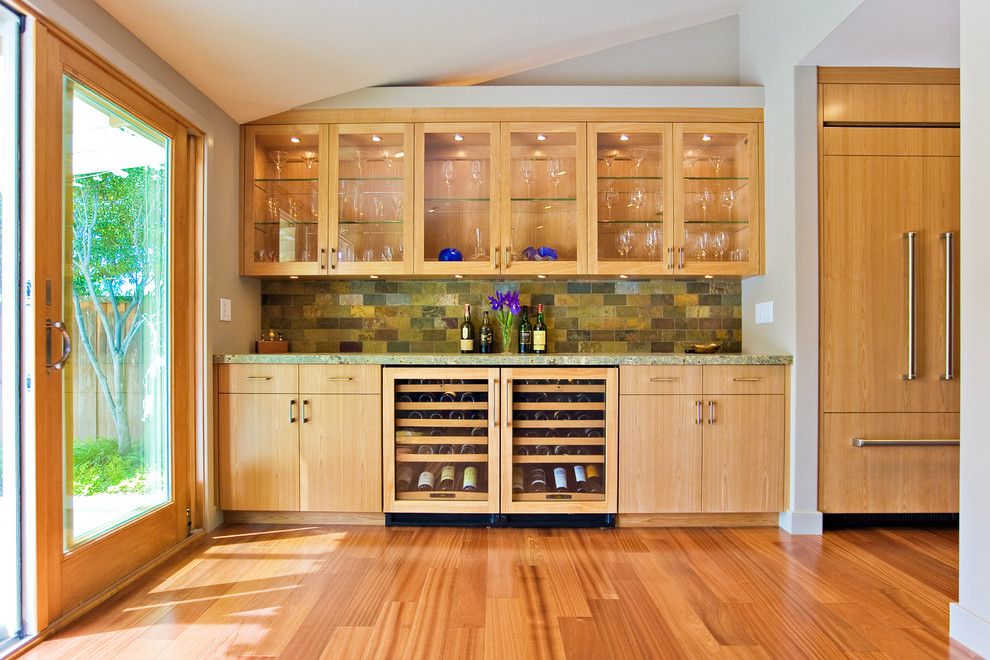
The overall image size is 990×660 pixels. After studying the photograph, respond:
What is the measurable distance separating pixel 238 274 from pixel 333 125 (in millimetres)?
976

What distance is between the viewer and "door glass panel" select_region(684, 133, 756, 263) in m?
3.16

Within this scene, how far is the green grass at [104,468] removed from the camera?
204 cm

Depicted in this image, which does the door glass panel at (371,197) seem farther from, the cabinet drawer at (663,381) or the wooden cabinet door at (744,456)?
the wooden cabinet door at (744,456)

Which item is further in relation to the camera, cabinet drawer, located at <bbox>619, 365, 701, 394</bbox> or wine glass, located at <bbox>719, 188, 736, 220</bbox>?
wine glass, located at <bbox>719, 188, 736, 220</bbox>

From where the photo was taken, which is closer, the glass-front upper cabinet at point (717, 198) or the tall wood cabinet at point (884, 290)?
the tall wood cabinet at point (884, 290)

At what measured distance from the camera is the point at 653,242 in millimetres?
3166

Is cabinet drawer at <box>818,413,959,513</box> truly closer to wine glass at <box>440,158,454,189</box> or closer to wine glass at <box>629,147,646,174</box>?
wine glass at <box>629,147,646,174</box>

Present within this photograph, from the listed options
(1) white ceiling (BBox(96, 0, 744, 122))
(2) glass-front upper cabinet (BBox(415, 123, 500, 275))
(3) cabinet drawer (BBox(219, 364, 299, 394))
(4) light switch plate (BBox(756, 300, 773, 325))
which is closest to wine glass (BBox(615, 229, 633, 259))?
(2) glass-front upper cabinet (BBox(415, 123, 500, 275))

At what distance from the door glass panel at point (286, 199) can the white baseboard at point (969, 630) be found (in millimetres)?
3099

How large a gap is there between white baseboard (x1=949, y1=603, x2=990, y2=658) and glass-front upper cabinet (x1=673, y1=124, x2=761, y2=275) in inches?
70.7

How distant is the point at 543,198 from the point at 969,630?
2.51 m

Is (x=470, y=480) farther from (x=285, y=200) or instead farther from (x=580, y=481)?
(x=285, y=200)

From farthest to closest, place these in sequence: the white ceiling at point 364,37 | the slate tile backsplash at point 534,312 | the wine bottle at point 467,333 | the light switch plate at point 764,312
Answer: the slate tile backsplash at point 534,312 → the wine bottle at point 467,333 → the light switch plate at point 764,312 → the white ceiling at point 364,37

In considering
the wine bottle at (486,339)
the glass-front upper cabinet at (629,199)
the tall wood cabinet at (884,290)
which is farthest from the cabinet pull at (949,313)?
the wine bottle at (486,339)
